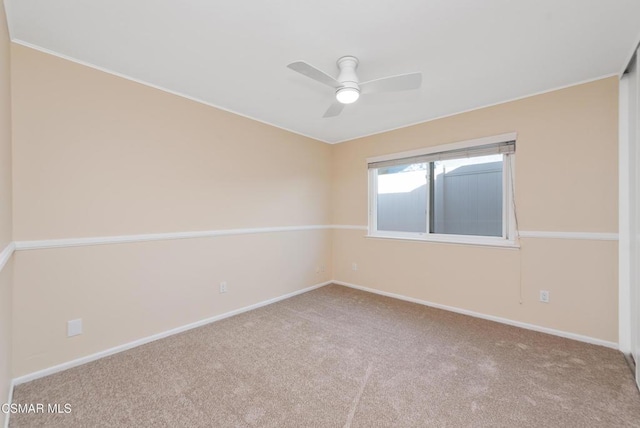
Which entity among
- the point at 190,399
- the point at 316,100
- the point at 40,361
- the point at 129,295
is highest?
the point at 316,100

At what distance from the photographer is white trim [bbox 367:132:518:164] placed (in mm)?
2885

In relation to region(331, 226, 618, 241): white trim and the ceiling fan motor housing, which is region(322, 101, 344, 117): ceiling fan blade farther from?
region(331, 226, 618, 241): white trim

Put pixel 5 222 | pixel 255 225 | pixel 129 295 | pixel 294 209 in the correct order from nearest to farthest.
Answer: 1. pixel 5 222
2. pixel 129 295
3. pixel 255 225
4. pixel 294 209

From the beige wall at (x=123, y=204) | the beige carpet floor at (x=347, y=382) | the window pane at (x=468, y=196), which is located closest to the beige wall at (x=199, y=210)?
the beige wall at (x=123, y=204)

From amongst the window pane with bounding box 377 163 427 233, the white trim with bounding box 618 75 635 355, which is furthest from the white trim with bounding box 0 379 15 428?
the white trim with bounding box 618 75 635 355

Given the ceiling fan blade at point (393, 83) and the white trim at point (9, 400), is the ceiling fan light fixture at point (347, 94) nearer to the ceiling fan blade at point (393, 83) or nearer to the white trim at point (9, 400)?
the ceiling fan blade at point (393, 83)

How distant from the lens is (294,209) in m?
3.92

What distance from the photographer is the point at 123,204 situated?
235cm

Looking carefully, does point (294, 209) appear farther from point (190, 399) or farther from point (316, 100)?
point (190, 399)

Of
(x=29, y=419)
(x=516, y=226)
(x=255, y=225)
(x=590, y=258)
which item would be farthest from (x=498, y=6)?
(x=29, y=419)

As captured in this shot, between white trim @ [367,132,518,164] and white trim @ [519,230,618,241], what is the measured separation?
39.5 inches

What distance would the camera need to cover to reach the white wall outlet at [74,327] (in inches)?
81.6

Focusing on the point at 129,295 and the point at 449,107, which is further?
the point at 449,107

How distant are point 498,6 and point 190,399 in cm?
306
